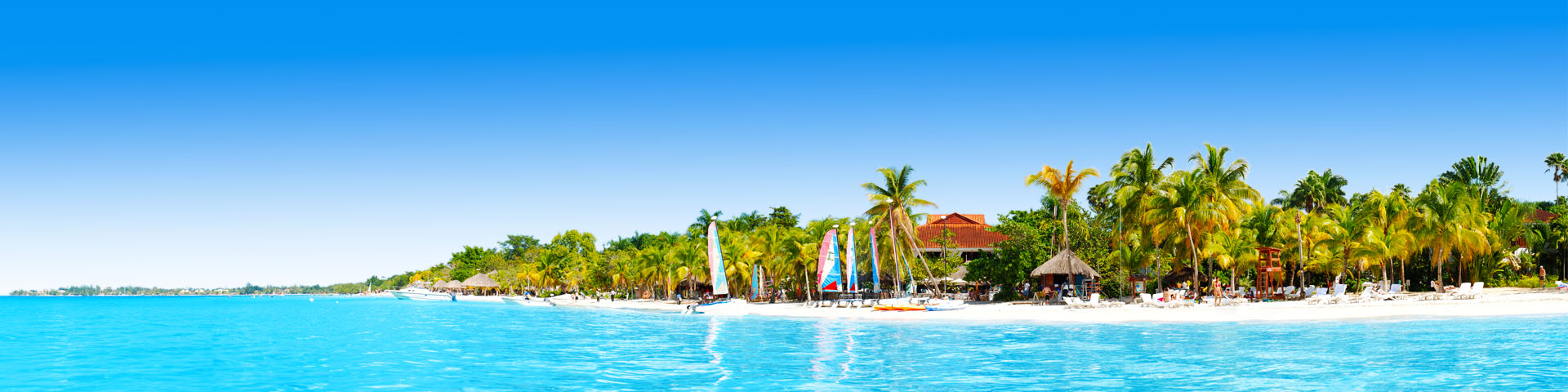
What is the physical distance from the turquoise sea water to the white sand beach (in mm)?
2103

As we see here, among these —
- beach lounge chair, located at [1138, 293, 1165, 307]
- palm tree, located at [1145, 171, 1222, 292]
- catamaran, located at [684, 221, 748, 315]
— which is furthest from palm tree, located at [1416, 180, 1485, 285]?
catamaran, located at [684, 221, 748, 315]

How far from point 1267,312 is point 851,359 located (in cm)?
2037

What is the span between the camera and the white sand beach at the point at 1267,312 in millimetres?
34938

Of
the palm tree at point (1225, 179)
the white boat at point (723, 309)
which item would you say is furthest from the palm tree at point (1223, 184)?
the white boat at point (723, 309)

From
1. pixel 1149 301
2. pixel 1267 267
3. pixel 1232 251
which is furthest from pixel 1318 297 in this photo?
pixel 1149 301

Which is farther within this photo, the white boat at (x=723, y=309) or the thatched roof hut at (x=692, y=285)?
the thatched roof hut at (x=692, y=285)

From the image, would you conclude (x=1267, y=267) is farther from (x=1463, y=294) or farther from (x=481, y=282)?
(x=481, y=282)

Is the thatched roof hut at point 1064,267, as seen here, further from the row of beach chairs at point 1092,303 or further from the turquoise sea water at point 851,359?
the turquoise sea water at point 851,359

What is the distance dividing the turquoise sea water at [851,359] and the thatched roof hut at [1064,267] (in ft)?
34.5

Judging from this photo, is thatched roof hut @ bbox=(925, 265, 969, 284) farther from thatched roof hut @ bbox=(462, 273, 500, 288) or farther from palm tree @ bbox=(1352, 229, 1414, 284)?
thatched roof hut @ bbox=(462, 273, 500, 288)

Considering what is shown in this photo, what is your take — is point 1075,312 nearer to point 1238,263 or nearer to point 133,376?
point 1238,263

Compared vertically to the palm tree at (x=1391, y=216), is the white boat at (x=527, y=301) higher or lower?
lower

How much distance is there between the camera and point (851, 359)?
23.7 metres

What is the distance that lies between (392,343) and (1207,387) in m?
24.7
